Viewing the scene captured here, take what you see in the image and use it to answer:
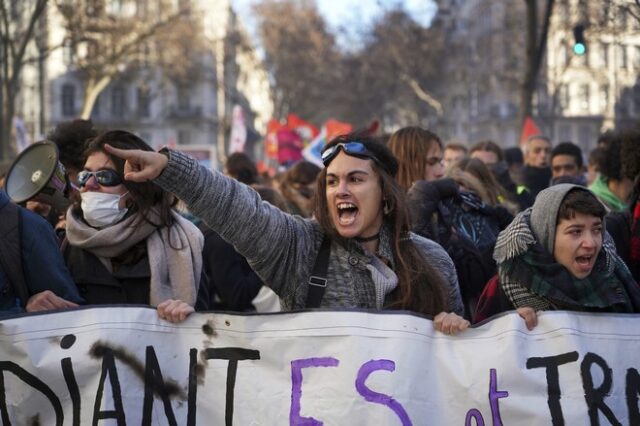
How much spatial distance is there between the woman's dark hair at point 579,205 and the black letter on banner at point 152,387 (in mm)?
1433

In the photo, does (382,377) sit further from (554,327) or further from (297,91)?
(297,91)

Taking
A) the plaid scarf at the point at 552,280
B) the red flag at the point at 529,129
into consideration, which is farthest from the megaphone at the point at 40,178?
the red flag at the point at 529,129

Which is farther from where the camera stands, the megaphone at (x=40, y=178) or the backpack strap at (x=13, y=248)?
the megaphone at (x=40, y=178)

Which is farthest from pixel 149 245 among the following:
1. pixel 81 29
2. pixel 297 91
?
pixel 297 91

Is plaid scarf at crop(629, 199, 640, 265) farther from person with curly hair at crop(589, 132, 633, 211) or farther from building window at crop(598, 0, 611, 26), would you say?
building window at crop(598, 0, 611, 26)

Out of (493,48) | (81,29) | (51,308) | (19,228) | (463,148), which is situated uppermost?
(493,48)

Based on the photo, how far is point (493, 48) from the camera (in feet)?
141

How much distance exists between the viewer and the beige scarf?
4160mm

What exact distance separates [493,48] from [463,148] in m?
35.0

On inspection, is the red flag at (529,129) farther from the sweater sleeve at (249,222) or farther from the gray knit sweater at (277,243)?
the sweater sleeve at (249,222)

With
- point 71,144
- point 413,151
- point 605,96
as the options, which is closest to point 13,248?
point 71,144

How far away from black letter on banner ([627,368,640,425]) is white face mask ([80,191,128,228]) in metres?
1.97

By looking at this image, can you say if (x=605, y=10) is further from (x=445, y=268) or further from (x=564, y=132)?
(x=564, y=132)

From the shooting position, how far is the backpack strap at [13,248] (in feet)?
12.1
